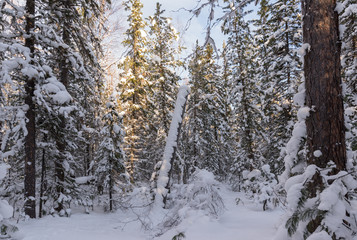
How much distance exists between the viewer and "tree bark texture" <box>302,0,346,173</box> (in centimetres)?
317

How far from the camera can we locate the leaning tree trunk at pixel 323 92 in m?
3.17

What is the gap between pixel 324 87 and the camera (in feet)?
10.7

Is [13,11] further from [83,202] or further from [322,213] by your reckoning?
[322,213]

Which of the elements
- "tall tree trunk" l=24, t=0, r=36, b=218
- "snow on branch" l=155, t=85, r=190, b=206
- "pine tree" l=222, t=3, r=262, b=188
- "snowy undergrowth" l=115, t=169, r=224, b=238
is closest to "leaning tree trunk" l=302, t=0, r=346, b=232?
"snowy undergrowth" l=115, t=169, r=224, b=238

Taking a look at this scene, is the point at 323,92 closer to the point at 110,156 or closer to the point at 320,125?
the point at 320,125

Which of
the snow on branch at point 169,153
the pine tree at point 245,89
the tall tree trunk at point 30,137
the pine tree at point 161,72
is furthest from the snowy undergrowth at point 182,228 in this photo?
the pine tree at point 161,72

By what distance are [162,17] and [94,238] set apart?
16410 mm

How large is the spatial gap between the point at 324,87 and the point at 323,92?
7cm

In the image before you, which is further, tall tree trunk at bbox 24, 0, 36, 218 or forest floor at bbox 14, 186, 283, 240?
tall tree trunk at bbox 24, 0, 36, 218

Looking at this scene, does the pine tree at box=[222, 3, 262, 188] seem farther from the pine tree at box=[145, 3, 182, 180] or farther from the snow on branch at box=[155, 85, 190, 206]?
the snow on branch at box=[155, 85, 190, 206]

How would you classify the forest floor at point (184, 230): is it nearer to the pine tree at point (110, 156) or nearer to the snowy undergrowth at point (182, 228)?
the snowy undergrowth at point (182, 228)

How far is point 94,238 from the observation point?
630 centimetres

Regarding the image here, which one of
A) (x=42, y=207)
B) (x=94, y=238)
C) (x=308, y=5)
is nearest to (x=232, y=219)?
(x=94, y=238)

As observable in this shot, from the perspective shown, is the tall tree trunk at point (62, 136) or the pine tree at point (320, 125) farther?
the tall tree trunk at point (62, 136)
